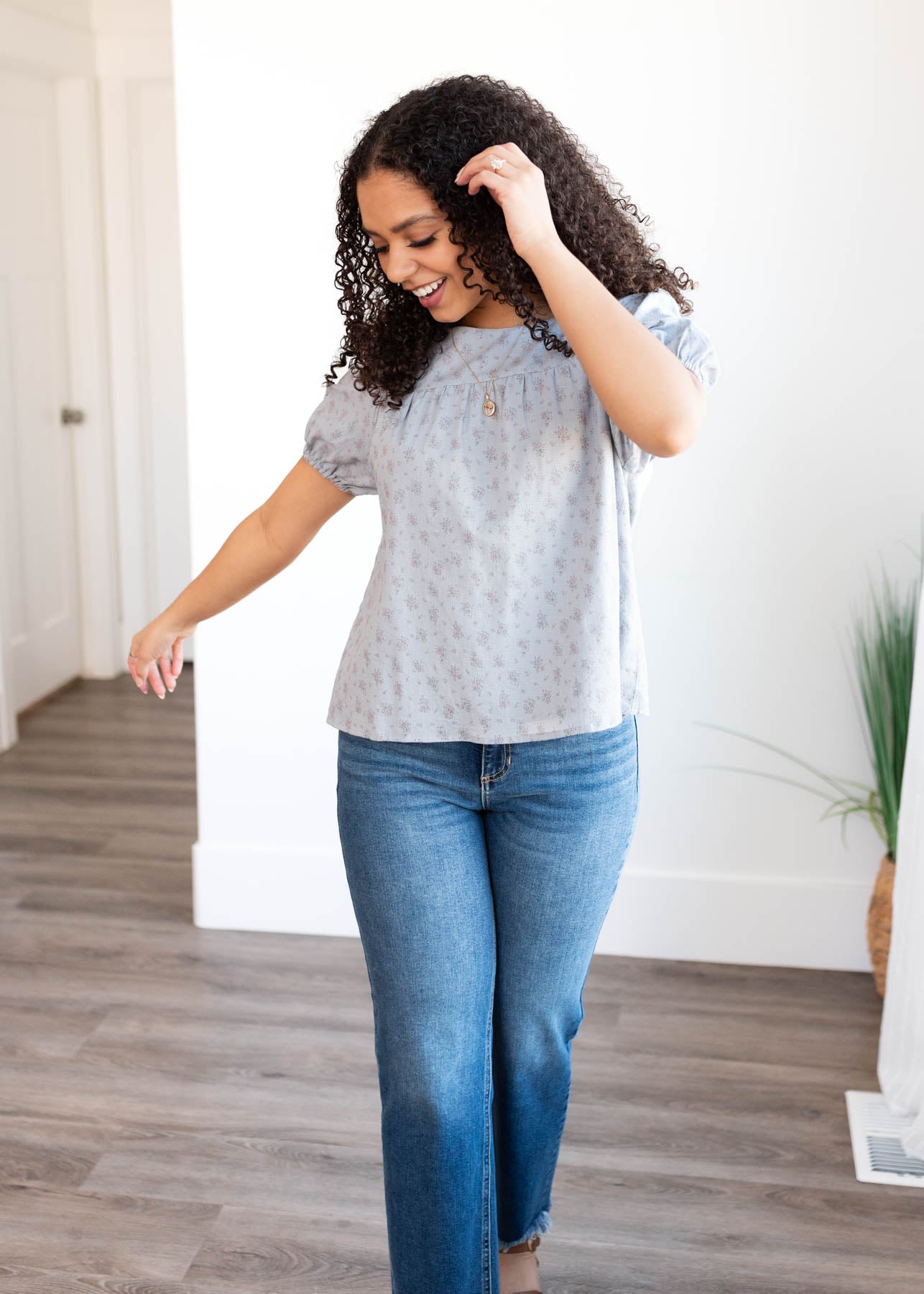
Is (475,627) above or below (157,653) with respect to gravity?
above

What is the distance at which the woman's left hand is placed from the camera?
3.83 feet

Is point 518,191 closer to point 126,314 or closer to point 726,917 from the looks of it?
point 726,917

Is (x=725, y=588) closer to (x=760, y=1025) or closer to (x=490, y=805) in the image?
(x=760, y=1025)

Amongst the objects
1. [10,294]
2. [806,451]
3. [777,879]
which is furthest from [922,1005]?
[10,294]

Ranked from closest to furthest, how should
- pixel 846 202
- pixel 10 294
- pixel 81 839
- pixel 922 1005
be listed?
pixel 922 1005 < pixel 846 202 < pixel 81 839 < pixel 10 294

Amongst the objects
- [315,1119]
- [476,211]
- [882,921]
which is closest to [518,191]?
[476,211]

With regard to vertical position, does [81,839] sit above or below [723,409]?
below

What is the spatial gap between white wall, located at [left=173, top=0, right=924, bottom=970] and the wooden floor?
21 centimetres

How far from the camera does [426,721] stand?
1.33 metres

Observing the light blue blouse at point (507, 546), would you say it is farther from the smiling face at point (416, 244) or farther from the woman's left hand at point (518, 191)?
the woman's left hand at point (518, 191)

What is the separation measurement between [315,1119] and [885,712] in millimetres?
1299

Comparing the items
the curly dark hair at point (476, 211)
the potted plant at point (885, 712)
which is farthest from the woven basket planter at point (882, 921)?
the curly dark hair at point (476, 211)

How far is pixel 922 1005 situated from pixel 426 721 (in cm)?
115

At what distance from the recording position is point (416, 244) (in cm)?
129
